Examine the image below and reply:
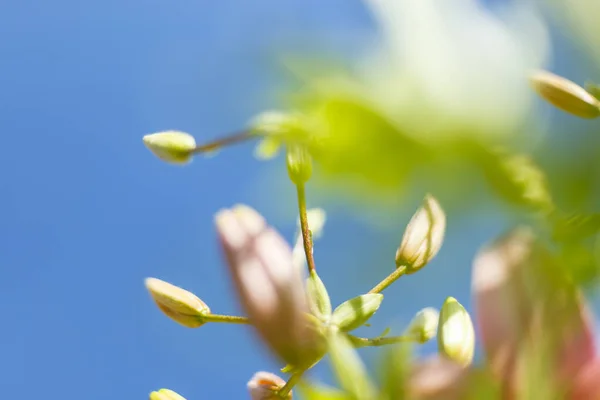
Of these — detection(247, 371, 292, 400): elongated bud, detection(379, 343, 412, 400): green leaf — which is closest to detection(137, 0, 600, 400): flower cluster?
detection(379, 343, 412, 400): green leaf

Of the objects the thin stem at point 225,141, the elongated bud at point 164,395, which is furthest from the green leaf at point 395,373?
the elongated bud at point 164,395

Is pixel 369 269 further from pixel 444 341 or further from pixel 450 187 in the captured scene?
pixel 444 341

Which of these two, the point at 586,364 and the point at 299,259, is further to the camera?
the point at 299,259

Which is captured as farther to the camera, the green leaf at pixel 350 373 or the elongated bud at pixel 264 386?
the elongated bud at pixel 264 386

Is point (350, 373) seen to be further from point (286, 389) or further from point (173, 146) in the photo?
point (173, 146)

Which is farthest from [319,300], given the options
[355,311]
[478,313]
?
[478,313]

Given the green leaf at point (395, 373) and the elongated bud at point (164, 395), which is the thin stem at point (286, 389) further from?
the green leaf at point (395, 373)

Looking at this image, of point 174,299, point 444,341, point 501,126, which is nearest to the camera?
point 501,126

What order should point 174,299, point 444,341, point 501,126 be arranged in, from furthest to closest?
point 174,299 < point 444,341 < point 501,126

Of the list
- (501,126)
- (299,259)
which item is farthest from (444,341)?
(501,126)
